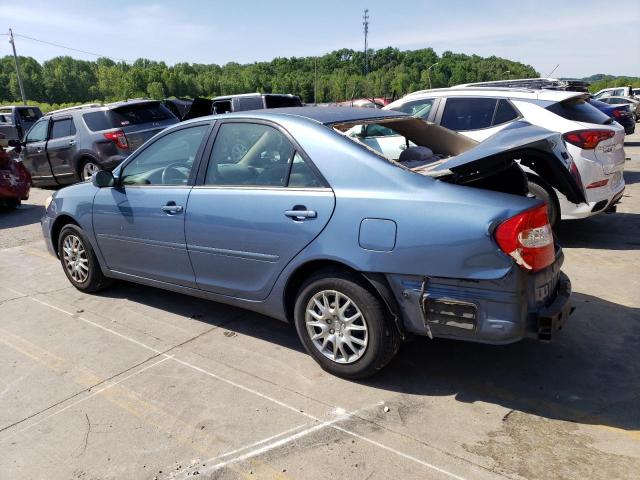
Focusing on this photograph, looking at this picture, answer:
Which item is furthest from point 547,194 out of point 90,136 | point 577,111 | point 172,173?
point 90,136

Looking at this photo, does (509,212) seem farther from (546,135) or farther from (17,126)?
(17,126)

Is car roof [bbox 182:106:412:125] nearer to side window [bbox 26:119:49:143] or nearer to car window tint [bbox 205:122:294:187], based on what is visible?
car window tint [bbox 205:122:294:187]

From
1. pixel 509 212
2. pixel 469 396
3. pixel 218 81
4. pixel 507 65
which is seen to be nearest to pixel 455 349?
pixel 469 396

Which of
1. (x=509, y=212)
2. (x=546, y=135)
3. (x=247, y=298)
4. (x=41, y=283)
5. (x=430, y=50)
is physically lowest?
(x=41, y=283)

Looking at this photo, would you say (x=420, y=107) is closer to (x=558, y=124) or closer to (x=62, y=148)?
(x=558, y=124)

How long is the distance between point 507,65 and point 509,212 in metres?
90.3

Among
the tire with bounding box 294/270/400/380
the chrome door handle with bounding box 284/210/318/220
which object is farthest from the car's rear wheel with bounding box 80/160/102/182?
the tire with bounding box 294/270/400/380

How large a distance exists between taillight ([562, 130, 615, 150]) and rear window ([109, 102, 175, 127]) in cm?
805

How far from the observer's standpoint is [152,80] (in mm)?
101000

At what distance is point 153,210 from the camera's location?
14.0 feet

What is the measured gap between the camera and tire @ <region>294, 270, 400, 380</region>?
3.16 metres

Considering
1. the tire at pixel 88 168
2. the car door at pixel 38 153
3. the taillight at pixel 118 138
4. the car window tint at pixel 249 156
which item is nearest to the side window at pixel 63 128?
the car door at pixel 38 153

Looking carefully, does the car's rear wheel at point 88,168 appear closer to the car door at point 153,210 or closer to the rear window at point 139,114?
the rear window at point 139,114

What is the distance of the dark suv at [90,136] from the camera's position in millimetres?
10234
